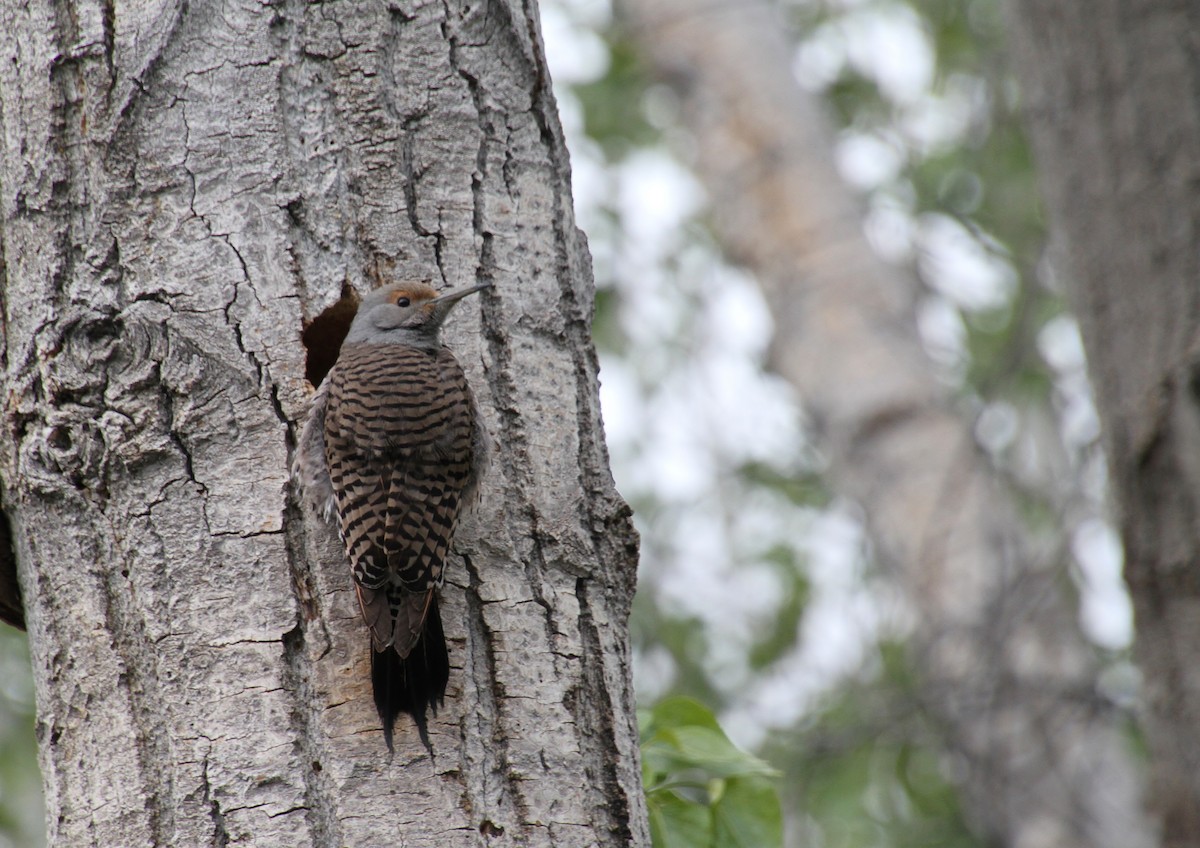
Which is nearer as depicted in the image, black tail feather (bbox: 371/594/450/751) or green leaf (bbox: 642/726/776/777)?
black tail feather (bbox: 371/594/450/751)

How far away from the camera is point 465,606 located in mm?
2123

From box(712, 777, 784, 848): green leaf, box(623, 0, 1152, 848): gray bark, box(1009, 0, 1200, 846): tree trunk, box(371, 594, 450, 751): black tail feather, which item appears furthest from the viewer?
box(623, 0, 1152, 848): gray bark

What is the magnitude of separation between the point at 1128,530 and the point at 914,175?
4497mm

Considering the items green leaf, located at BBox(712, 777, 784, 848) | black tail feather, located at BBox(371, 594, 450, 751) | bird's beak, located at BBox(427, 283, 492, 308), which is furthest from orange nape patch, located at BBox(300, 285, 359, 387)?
green leaf, located at BBox(712, 777, 784, 848)

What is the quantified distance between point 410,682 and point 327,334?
84 centimetres

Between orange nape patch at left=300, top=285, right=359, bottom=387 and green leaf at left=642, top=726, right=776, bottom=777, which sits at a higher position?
orange nape patch at left=300, top=285, right=359, bottom=387

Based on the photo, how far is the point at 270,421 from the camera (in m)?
2.19

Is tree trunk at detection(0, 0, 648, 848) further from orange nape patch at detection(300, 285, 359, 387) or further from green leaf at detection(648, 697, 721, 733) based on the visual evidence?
green leaf at detection(648, 697, 721, 733)

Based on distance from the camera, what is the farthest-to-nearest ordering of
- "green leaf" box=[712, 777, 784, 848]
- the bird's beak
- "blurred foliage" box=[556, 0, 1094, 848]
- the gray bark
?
"blurred foliage" box=[556, 0, 1094, 848], the gray bark, "green leaf" box=[712, 777, 784, 848], the bird's beak

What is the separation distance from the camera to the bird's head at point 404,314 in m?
2.33

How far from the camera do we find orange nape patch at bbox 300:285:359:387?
2348 mm

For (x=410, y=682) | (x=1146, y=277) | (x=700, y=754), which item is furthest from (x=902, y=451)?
(x=410, y=682)

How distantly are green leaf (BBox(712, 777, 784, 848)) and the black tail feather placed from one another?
70 centimetres

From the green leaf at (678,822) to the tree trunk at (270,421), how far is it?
1.02 feet
